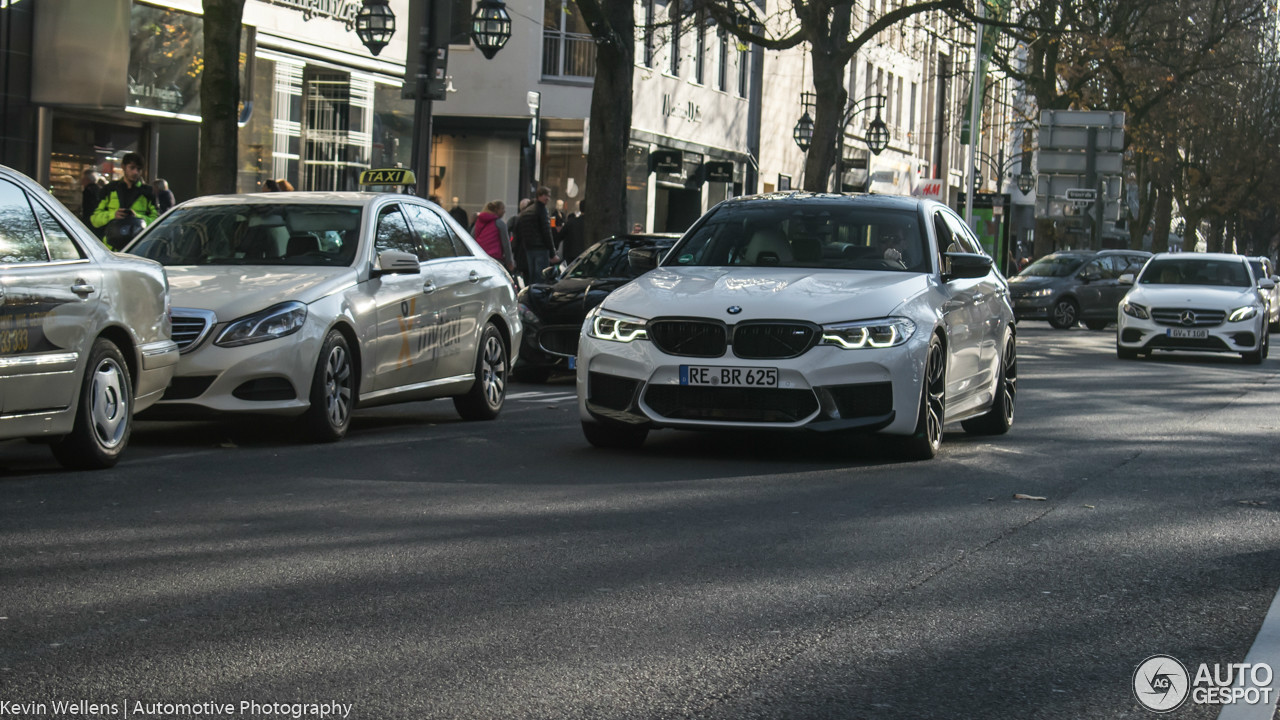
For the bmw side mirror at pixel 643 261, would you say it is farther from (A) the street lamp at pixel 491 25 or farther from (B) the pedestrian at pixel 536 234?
(B) the pedestrian at pixel 536 234

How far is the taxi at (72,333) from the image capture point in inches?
335

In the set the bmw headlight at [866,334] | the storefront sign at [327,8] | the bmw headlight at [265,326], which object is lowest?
the bmw headlight at [265,326]

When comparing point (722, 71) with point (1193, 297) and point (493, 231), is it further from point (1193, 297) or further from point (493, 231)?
point (493, 231)

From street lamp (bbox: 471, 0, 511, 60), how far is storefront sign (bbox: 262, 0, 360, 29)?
549 centimetres

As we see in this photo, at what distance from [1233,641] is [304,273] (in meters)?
6.76

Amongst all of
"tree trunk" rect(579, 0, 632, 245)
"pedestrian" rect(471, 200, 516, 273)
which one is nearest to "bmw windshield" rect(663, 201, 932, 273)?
"tree trunk" rect(579, 0, 632, 245)

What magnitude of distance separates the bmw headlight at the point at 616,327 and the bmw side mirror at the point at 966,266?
2.13 meters

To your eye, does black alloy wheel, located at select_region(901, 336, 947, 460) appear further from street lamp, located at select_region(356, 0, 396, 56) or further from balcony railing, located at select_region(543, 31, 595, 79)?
balcony railing, located at select_region(543, 31, 595, 79)

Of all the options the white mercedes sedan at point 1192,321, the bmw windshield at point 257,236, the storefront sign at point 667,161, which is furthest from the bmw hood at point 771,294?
the storefront sign at point 667,161

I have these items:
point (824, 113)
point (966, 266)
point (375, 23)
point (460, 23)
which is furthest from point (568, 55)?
point (966, 266)

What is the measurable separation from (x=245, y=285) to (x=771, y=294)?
313 cm

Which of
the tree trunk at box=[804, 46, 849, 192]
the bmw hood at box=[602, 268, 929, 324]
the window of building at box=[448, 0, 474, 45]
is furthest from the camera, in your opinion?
the tree trunk at box=[804, 46, 849, 192]

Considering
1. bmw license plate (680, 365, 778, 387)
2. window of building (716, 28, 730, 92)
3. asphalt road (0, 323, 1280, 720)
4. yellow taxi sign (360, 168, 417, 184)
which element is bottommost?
asphalt road (0, 323, 1280, 720)

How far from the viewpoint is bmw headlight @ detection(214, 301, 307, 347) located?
10.3 metres
